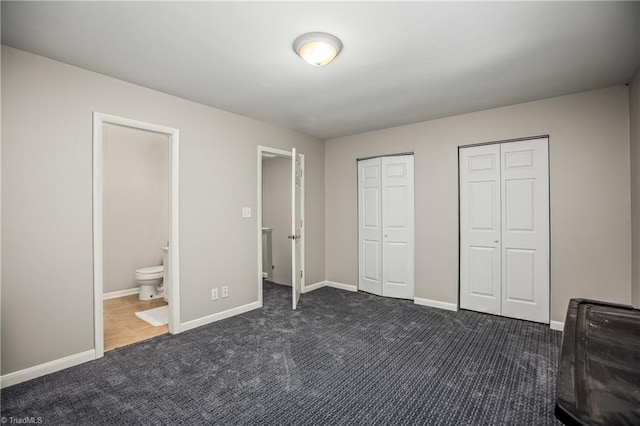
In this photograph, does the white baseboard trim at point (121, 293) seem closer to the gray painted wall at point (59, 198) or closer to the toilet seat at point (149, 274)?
the toilet seat at point (149, 274)

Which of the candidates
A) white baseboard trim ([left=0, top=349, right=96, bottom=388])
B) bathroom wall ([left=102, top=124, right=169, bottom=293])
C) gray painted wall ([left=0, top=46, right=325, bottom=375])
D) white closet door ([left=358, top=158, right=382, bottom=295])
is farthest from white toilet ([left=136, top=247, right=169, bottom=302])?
white closet door ([left=358, top=158, right=382, bottom=295])

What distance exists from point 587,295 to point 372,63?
123 inches

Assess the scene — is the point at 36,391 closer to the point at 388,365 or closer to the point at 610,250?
the point at 388,365

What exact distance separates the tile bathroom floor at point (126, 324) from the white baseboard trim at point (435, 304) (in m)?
3.12

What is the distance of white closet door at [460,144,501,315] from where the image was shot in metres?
3.62

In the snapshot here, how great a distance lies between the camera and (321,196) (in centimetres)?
509

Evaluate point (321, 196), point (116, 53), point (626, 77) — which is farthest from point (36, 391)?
point (626, 77)

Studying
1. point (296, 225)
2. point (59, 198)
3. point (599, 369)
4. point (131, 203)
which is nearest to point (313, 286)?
point (296, 225)

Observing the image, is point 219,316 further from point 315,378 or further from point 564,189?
point 564,189

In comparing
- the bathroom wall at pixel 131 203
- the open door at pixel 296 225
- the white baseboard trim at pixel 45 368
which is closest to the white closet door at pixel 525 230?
the open door at pixel 296 225

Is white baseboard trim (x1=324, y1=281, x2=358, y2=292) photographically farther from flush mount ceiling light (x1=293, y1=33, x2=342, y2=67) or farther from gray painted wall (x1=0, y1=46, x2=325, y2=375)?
flush mount ceiling light (x1=293, y1=33, x2=342, y2=67)

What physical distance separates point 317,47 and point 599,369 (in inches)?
85.8

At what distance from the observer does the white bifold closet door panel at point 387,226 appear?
4305mm

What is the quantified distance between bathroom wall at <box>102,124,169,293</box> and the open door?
2047 millimetres
